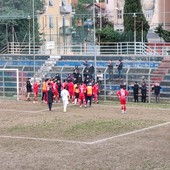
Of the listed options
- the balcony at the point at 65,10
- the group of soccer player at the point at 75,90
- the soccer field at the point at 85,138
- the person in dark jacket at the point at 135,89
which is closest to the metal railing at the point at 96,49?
the balcony at the point at 65,10

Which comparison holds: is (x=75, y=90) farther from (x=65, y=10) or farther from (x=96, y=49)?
(x=65, y=10)

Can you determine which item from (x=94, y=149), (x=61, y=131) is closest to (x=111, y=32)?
(x=61, y=131)

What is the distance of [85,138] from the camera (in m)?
24.9

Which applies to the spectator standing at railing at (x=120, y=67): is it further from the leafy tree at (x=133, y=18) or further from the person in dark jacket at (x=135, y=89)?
the leafy tree at (x=133, y=18)

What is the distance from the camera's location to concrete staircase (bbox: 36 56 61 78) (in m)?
44.5

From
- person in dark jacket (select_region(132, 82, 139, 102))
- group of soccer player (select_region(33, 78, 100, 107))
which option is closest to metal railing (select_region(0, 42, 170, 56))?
person in dark jacket (select_region(132, 82, 139, 102))

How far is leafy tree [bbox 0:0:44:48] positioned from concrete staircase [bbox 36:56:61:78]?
23.9 feet

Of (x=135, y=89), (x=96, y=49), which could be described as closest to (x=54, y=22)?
(x=96, y=49)

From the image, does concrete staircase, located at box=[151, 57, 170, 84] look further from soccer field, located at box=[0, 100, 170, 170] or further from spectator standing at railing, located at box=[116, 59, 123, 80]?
soccer field, located at box=[0, 100, 170, 170]

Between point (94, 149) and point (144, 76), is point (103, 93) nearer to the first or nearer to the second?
point (144, 76)

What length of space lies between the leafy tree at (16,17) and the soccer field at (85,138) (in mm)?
17595

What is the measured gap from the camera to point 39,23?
5784cm

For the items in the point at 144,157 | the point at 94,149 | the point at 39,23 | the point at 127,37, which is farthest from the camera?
the point at 39,23

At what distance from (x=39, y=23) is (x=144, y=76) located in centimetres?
1918
